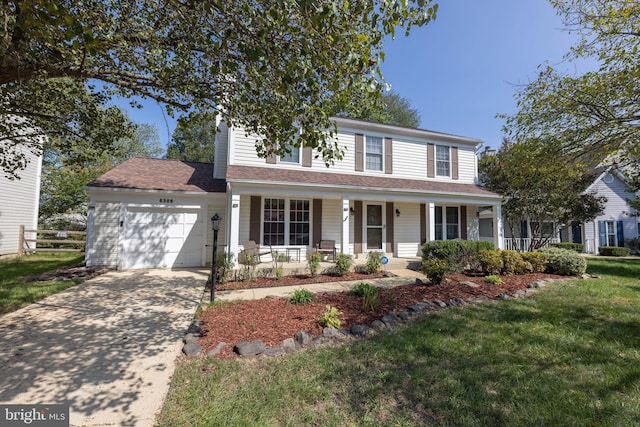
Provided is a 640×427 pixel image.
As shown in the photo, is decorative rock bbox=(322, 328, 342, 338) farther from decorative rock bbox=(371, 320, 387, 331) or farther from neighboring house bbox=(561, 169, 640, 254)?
neighboring house bbox=(561, 169, 640, 254)

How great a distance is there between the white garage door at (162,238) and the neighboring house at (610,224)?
22618mm

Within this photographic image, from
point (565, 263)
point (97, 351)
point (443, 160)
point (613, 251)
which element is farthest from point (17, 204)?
point (613, 251)

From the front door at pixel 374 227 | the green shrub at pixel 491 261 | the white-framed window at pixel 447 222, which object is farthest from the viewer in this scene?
the white-framed window at pixel 447 222

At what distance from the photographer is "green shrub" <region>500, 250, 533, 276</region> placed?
8125mm

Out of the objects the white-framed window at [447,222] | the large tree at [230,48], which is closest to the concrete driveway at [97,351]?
the large tree at [230,48]

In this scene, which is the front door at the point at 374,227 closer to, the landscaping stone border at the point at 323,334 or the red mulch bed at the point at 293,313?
the red mulch bed at the point at 293,313

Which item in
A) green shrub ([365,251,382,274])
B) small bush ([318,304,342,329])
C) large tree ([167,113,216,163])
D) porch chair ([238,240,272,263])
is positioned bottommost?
small bush ([318,304,342,329])

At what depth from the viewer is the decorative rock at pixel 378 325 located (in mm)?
4298

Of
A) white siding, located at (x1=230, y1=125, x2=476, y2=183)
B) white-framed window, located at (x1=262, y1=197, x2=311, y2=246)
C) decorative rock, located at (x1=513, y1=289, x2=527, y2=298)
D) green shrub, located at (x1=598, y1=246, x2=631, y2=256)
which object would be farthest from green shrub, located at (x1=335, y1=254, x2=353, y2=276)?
green shrub, located at (x1=598, y1=246, x2=631, y2=256)

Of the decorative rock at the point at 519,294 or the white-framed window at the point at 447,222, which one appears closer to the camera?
the decorative rock at the point at 519,294

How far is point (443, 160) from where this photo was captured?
12812 mm

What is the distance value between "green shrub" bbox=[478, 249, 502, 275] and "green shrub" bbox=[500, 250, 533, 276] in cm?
17

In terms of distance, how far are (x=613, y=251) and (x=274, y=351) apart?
22264 mm

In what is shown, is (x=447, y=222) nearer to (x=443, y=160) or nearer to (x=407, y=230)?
(x=407, y=230)
